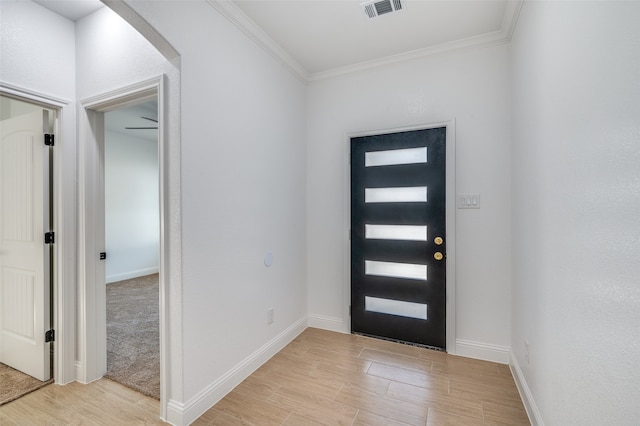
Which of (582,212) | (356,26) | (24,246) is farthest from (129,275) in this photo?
(582,212)

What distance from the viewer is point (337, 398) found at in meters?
2.03

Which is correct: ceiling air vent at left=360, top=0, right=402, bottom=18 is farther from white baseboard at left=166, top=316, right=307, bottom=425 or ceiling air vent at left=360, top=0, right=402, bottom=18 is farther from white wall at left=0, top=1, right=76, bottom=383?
white baseboard at left=166, top=316, right=307, bottom=425

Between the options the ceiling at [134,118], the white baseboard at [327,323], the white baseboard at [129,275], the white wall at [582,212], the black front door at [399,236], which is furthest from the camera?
the white baseboard at [129,275]

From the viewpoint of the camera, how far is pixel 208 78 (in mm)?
1988

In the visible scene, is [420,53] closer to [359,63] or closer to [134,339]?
[359,63]

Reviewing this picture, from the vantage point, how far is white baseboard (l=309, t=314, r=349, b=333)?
314cm

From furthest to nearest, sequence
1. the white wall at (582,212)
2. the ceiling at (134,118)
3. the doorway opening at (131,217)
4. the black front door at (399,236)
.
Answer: the ceiling at (134,118)
the doorway opening at (131,217)
the black front door at (399,236)
the white wall at (582,212)

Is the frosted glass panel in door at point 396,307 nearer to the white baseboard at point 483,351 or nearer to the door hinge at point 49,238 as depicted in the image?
the white baseboard at point 483,351

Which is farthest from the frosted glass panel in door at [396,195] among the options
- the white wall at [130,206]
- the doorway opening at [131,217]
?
the white wall at [130,206]

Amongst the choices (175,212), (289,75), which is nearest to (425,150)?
(289,75)

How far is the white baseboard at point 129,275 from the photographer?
541 cm

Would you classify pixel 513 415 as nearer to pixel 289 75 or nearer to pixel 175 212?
pixel 175 212

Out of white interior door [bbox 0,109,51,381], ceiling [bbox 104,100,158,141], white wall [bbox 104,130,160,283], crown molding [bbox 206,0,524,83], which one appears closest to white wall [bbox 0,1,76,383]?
white interior door [bbox 0,109,51,381]

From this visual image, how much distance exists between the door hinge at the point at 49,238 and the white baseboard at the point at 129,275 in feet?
12.6
